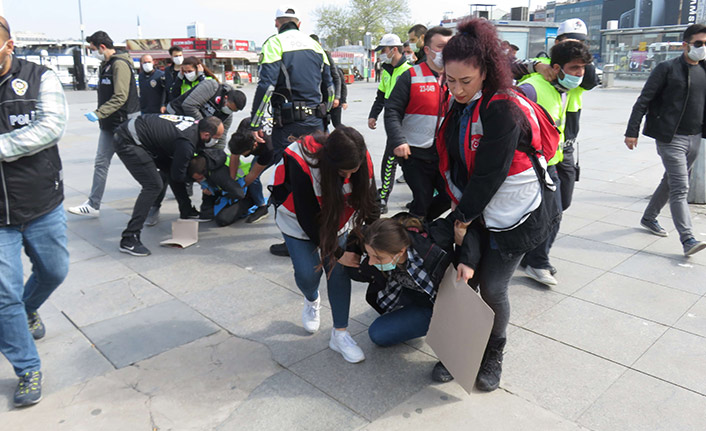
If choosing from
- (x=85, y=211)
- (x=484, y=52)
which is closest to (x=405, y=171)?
(x=484, y=52)

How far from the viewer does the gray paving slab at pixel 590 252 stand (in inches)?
172

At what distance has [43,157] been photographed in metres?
2.64

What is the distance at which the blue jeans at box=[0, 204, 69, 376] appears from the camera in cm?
252

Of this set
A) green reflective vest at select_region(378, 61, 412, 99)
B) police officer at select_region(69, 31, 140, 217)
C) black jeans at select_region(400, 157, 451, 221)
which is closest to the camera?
black jeans at select_region(400, 157, 451, 221)

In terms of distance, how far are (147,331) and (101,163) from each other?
3.02 metres

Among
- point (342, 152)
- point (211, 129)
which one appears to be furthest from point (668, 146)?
point (211, 129)

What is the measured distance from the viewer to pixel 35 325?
123 inches

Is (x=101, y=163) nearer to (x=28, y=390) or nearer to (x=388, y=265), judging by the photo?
(x=28, y=390)

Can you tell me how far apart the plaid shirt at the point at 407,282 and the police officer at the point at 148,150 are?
2429 mm

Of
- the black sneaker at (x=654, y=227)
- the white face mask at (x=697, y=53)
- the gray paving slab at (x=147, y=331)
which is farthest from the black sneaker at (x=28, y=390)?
the white face mask at (x=697, y=53)

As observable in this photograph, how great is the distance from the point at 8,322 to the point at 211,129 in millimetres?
2644

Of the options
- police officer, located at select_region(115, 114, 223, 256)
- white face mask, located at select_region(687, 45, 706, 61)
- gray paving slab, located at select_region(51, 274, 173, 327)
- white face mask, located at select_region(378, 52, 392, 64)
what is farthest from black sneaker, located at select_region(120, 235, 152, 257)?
white face mask, located at select_region(687, 45, 706, 61)

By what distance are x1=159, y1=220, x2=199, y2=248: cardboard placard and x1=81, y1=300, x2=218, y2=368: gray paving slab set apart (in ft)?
4.16

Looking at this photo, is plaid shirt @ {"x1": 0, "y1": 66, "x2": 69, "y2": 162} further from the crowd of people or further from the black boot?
the black boot
